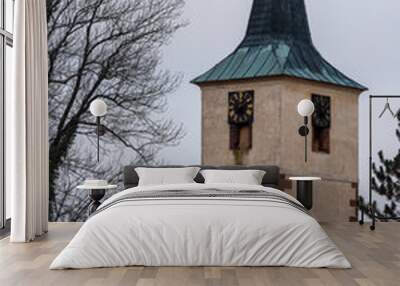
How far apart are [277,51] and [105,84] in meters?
2.21

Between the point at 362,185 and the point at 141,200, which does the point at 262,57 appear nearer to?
the point at 362,185

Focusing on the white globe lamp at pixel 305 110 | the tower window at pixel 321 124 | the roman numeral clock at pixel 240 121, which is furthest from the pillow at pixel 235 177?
the tower window at pixel 321 124

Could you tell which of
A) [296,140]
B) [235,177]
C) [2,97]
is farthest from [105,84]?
[296,140]

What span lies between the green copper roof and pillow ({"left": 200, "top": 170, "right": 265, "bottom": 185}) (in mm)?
1272

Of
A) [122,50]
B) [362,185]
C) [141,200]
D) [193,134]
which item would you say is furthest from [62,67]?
[362,185]

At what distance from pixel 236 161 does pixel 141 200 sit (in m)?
2.77

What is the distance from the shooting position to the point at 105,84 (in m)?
7.94

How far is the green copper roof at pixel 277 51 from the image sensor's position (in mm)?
7691

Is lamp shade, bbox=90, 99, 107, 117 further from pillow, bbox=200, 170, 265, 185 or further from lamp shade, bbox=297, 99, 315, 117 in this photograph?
lamp shade, bbox=297, 99, 315, 117

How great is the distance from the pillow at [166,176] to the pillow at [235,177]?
0.21m

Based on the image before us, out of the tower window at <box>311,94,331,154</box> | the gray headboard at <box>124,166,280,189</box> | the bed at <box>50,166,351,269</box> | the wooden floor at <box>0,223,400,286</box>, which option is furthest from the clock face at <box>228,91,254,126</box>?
the bed at <box>50,166,351,269</box>

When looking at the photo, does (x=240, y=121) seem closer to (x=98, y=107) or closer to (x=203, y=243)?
(x=98, y=107)

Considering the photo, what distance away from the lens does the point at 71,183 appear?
7.97 m

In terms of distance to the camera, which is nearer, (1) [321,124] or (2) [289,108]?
(2) [289,108]
